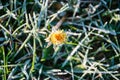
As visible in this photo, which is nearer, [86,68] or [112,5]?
[86,68]

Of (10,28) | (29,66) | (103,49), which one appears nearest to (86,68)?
(103,49)

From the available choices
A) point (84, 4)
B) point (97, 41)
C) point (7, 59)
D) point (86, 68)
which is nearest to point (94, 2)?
point (84, 4)

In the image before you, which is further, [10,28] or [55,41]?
[10,28]

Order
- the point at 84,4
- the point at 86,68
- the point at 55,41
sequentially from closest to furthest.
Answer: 1. the point at 55,41
2. the point at 86,68
3. the point at 84,4

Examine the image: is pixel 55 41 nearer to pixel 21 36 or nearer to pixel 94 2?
pixel 21 36

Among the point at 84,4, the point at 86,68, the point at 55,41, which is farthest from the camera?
the point at 84,4

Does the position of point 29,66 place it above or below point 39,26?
below

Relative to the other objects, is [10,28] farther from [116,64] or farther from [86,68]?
[116,64]
